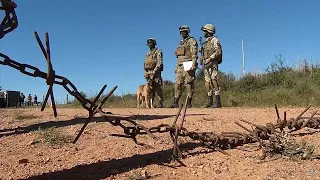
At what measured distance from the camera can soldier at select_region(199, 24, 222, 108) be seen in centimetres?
893

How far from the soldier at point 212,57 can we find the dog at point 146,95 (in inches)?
82.6

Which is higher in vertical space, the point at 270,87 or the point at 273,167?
the point at 270,87

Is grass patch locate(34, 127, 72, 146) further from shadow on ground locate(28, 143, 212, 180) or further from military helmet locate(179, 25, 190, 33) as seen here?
military helmet locate(179, 25, 190, 33)

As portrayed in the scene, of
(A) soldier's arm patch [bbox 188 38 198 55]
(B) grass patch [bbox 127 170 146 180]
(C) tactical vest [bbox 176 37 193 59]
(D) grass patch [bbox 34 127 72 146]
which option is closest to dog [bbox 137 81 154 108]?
(C) tactical vest [bbox 176 37 193 59]

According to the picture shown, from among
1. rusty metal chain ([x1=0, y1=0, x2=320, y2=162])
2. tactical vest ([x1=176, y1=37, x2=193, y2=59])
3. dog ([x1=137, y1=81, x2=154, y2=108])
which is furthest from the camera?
dog ([x1=137, y1=81, x2=154, y2=108])

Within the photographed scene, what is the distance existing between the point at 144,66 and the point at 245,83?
780 centimetres

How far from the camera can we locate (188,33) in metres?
9.40

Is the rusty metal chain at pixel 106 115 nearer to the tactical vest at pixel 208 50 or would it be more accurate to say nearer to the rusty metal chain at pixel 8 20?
the rusty metal chain at pixel 8 20

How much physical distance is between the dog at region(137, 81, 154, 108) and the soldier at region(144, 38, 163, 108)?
0.46 ft

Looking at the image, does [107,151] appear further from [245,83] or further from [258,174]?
[245,83]

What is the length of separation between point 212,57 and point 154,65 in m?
2.11

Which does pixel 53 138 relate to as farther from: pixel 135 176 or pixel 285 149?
pixel 285 149

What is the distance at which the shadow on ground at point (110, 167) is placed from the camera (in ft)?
9.23

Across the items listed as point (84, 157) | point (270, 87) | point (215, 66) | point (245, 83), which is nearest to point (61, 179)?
point (84, 157)
